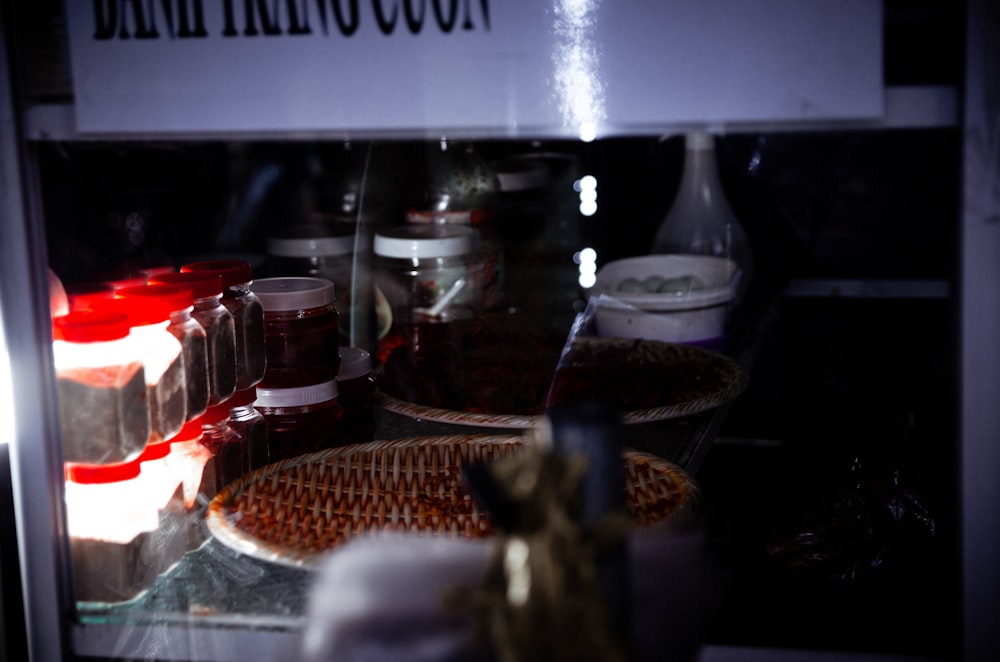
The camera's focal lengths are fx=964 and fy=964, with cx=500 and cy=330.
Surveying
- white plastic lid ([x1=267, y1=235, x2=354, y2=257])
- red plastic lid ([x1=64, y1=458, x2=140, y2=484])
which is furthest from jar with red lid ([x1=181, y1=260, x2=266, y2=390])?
white plastic lid ([x1=267, y1=235, x2=354, y2=257])

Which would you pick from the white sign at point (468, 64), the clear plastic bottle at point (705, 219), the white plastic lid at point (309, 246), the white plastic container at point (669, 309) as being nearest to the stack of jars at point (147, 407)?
the white sign at point (468, 64)

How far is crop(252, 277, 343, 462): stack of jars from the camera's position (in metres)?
1.19

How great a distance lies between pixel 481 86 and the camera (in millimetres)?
759

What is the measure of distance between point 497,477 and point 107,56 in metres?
0.54

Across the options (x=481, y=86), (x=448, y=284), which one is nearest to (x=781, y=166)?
(x=448, y=284)

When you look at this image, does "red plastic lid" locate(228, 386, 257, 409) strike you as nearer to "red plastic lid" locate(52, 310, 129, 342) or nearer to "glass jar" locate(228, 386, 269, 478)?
"glass jar" locate(228, 386, 269, 478)

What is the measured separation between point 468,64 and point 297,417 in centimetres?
61

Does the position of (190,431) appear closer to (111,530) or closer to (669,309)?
(111,530)

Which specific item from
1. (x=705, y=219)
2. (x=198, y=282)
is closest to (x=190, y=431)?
(x=198, y=282)

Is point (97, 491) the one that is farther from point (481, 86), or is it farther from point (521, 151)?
point (521, 151)

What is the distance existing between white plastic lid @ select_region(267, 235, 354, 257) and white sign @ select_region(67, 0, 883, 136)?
0.81 meters

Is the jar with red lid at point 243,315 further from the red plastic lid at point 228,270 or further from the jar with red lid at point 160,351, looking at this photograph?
the jar with red lid at point 160,351

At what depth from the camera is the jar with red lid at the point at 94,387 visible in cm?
85

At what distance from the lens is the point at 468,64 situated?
0.76 m
